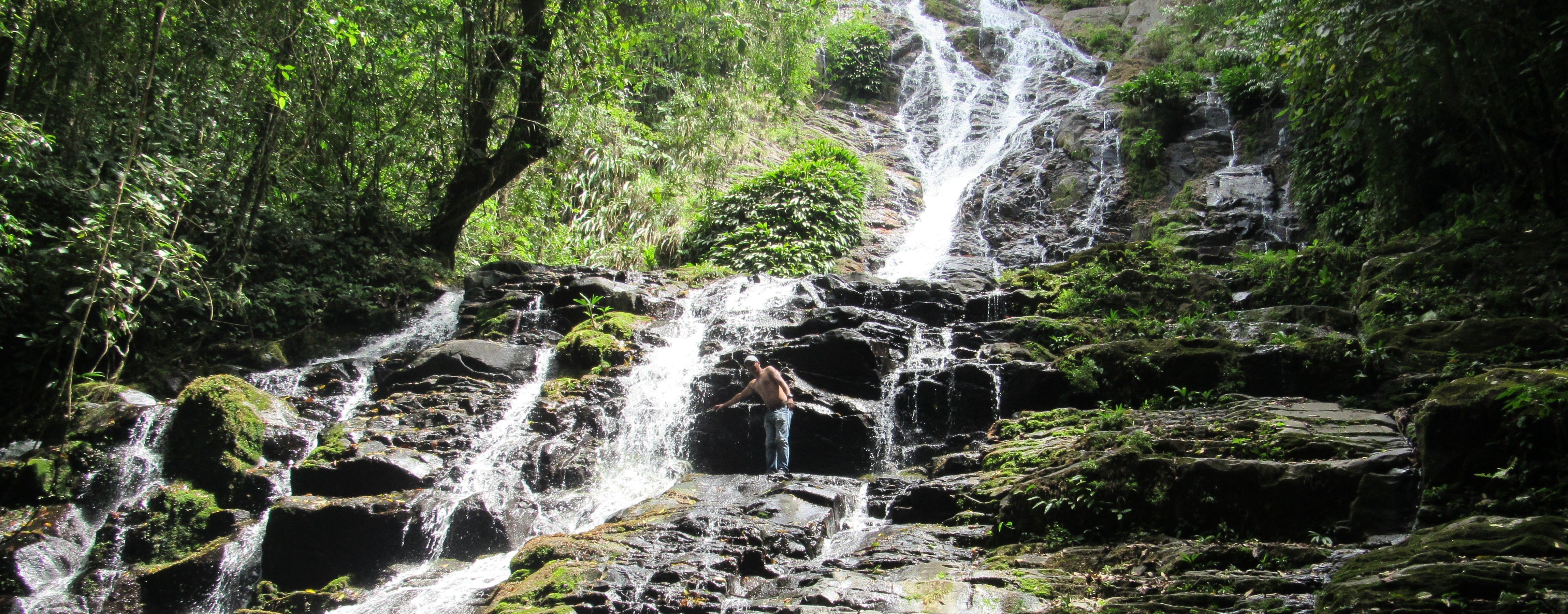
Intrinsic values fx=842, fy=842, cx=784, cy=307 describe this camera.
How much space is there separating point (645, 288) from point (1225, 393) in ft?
24.8

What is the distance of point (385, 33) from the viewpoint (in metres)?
10.2

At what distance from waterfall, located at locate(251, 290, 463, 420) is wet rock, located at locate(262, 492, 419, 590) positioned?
223 centimetres

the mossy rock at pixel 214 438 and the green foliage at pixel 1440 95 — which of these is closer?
the green foliage at pixel 1440 95

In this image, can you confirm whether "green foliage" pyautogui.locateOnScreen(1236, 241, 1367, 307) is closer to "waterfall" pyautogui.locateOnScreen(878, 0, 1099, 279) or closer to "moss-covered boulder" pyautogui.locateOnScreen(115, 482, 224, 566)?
"waterfall" pyautogui.locateOnScreen(878, 0, 1099, 279)

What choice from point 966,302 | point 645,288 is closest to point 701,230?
point 645,288

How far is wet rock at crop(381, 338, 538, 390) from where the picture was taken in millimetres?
9445

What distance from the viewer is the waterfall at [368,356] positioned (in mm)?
9375

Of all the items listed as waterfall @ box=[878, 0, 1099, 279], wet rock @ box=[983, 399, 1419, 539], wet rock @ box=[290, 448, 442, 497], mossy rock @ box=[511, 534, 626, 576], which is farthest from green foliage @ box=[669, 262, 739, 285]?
wet rock @ box=[983, 399, 1419, 539]

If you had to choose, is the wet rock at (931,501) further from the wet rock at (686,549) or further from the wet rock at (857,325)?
the wet rock at (857,325)

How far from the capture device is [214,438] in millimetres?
7848

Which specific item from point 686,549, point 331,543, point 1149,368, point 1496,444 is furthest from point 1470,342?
point 331,543

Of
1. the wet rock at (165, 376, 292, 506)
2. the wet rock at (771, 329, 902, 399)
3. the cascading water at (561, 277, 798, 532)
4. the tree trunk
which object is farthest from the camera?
the tree trunk

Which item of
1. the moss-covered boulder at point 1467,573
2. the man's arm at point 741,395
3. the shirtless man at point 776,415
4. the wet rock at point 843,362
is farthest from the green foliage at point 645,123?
the moss-covered boulder at point 1467,573

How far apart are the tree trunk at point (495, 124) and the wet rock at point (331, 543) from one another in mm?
5830
